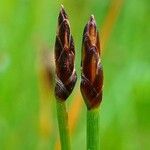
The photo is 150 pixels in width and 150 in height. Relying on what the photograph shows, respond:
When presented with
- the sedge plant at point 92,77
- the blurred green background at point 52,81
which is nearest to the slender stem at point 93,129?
the sedge plant at point 92,77

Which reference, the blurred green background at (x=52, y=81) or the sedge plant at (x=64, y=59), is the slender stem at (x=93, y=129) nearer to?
the sedge plant at (x=64, y=59)

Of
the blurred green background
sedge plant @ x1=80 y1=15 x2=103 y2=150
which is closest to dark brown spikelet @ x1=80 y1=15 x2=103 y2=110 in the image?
sedge plant @ x1=80 y1=15 x2=103 y2=150

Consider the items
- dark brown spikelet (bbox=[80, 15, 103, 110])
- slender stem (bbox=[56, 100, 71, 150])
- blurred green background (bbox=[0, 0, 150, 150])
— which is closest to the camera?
dark brown spikelet (bbox=[80, 15, 103, 110])

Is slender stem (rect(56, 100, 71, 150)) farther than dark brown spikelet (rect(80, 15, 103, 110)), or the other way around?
slender stem (rect(56, 100, 71, 150))

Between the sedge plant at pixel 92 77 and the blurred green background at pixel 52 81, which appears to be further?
the blurred green background at pixel 52 81

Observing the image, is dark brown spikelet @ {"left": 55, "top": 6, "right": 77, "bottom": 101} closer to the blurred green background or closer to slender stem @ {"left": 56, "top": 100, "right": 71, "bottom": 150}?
slender stem @ {"left": 56, "top": 100, "right": 71, "bottom": 150}

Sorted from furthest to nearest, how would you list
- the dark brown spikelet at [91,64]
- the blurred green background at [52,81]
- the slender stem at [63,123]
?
the blurred green background at [52,81], the slender stem at [63,123], the dark brown spikelet at [91,64]

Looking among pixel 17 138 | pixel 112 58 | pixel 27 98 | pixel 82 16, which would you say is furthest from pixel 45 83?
pixel 82 16

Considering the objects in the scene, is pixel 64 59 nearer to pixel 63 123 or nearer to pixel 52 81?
pixel 63 123
